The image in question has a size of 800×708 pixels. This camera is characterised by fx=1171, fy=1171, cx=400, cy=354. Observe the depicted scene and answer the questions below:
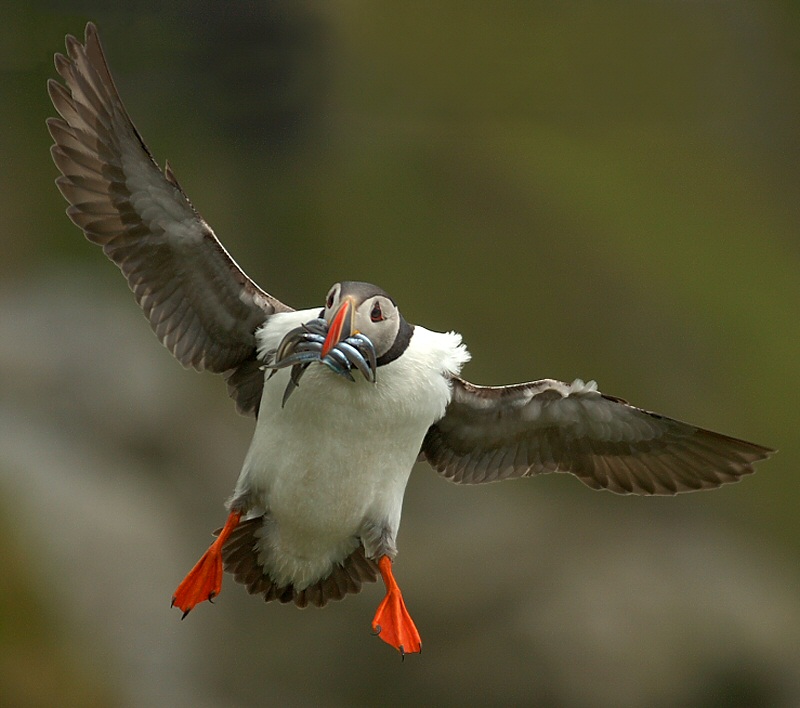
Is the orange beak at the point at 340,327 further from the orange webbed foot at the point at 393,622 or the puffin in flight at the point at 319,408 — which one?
the orange webbed foot at the point at 393,622

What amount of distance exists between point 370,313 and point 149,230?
86 cm

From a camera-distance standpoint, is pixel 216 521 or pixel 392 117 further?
pixel 392 117

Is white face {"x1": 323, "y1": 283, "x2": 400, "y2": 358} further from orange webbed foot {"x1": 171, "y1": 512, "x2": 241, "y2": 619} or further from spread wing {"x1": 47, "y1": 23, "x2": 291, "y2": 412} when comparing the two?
orange webbed foot {"x1": 171, "y1": 512, "x2": 241, "y2": 619}

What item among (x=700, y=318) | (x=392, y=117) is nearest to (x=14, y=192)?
(x=392, y=117)

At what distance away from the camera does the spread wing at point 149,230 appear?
3.43 m

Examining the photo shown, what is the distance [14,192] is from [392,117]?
297 centimetres

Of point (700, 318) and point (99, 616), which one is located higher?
point (700, 318)

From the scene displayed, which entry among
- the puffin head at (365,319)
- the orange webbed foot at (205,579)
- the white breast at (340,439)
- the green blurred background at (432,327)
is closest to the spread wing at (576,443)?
the white breast at (340,439)

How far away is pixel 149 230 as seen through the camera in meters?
3.58

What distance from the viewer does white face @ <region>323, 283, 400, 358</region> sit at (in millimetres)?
3078

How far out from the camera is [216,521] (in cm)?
774

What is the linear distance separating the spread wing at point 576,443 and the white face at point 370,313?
1.92 ft

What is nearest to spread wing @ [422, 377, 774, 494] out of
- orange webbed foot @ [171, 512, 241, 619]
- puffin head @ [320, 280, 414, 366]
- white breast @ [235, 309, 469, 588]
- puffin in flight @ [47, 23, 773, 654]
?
puffin in flight @ [47, 23, 773, 654]

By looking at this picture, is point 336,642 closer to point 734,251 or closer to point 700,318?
point 700,318
